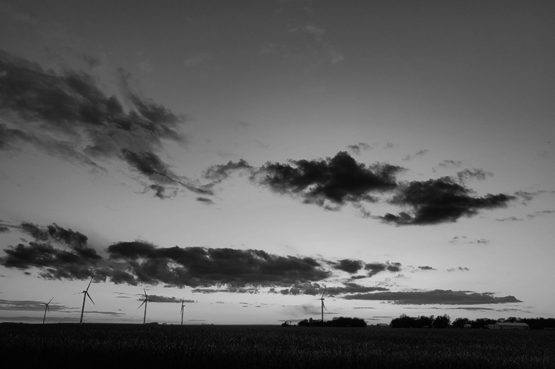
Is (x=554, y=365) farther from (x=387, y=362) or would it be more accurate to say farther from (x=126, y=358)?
(x=126, y=358)

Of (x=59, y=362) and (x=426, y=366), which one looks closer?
(x=59, y=362)

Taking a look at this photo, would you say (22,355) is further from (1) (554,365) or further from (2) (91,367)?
(1) (554,365)

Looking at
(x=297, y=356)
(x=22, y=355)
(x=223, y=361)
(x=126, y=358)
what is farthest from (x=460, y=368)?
(x=22, y=355)

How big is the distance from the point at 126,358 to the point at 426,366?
662 inches

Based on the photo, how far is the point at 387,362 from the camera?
26.7m

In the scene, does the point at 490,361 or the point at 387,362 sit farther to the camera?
the point at 490,361

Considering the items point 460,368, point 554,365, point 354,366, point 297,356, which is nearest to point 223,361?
point 297,356

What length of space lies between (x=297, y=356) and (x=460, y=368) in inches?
367

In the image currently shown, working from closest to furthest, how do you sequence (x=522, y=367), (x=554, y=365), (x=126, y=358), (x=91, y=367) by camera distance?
(x=91, y=367) → (x=126, y=358) → (x=522, y=367) → (x=554, y=365)

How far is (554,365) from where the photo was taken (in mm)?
29391

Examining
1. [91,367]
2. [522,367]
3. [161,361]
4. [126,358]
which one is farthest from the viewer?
[522,367]

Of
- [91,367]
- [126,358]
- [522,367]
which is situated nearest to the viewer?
[91,367]

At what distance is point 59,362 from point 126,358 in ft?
11.8

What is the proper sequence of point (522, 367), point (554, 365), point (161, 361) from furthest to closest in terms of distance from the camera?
point (554, 365) < point (522, 367) < point (161, 361)
